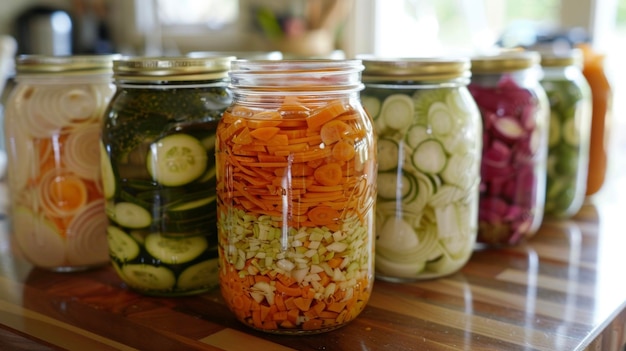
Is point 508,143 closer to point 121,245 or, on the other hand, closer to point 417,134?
point 417,134

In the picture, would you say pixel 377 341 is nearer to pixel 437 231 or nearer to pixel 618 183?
pixel 437 231

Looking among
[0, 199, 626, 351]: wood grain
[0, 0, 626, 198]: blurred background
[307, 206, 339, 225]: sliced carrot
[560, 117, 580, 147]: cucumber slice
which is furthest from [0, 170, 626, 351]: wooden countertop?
[0, 0, 626, 198]: blurred background

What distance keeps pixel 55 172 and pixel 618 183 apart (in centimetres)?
109

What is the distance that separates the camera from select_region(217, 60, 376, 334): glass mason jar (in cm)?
58

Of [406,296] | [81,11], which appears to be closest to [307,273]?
[406,296]

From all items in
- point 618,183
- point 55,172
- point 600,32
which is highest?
point 600,32

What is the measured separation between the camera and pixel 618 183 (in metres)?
1.35

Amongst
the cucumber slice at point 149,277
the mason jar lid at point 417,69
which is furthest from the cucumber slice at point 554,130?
the cucumber slice at point 149,277

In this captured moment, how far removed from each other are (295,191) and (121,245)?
0.23m

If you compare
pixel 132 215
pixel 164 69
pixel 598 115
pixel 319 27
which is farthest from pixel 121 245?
pixel 319 27

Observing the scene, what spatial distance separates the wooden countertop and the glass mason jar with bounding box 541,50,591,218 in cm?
20

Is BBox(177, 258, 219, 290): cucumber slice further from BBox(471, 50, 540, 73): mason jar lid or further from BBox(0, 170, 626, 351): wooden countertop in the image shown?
BBox(471, 50, 540, 73): mason jar lid

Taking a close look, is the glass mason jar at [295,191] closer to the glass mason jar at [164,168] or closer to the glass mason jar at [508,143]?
the glass mason jar at [164,168]

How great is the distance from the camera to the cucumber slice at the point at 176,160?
2.15ft
